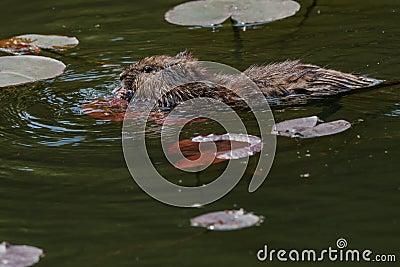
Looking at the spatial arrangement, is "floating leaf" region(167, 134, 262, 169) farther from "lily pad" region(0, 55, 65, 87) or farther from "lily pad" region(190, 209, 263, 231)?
"lily pad" region(0, 55, 65, 87)

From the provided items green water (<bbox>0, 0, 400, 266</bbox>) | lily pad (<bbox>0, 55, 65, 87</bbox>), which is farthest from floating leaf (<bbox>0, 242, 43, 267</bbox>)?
lily pad (<bbox>0, 55, 65, 87</bbox>)

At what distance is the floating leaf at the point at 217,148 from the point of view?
16.1 ft

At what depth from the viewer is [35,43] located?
26.2ft

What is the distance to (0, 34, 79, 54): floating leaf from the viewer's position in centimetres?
795

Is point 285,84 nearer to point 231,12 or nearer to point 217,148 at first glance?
point 217,148

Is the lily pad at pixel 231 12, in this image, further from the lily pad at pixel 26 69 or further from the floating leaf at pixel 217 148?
the floating leaf at pixel 217 148

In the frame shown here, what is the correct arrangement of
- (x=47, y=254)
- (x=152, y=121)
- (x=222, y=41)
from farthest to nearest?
(x=222, y=41) < (x=152, y=121) < (x=47, y=254)

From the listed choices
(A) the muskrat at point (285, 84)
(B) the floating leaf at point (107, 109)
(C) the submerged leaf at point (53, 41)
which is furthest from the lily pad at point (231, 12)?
(B) the floating leaf at point (107, 109)

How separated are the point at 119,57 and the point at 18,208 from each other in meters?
3.50

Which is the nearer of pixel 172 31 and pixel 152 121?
pixel 152 121

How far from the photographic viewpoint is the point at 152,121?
5.99 meters

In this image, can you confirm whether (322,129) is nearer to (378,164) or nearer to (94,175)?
(378,164)

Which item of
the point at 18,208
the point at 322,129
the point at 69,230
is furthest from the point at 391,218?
the point at 18,208

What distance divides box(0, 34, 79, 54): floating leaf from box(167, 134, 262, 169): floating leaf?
121 inches
